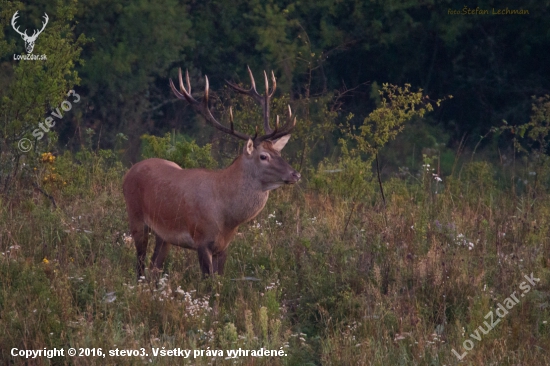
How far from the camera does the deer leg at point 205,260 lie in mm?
6957

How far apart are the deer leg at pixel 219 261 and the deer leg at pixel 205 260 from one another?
16cm

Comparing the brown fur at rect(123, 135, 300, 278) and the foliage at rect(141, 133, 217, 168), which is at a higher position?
the foliage at rect(141, 133, 217, 168)

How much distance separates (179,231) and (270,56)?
9.54m

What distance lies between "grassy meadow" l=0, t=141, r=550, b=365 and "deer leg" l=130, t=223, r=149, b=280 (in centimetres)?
10

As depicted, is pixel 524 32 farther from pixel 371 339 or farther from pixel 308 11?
pixel 371 339

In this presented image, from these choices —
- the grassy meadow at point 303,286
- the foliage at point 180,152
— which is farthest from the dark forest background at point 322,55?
the grassy meadow at point 303,286

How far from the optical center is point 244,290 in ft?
22.1

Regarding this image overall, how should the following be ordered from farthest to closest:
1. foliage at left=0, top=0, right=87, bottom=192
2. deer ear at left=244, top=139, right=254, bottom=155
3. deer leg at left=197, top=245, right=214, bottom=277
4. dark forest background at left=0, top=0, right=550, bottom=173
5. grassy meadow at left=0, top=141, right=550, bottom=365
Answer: dark forest background at left=0, top=0, right=550, bottom=173 → foliage at left=0, top=0, right=87, bottom=192 → deer ear at left=244, top=139, right=254, bottom=155 → deer leg at left=197, top=245, right=214, bottom=277 → grassy meadow at left=0, top=141, right=550, bottom=365

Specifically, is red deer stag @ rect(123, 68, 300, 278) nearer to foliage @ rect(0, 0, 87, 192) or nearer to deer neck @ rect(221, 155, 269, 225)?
deer neck @ rect(221, 155, 269, 225)

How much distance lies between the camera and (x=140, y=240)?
7.71 metres

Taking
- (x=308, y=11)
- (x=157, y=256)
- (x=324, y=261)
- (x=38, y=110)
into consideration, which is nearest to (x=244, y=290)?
(x=324, y=261)

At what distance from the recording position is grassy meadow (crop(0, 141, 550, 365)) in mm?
5508

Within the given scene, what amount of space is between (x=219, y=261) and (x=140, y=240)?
0.89 m

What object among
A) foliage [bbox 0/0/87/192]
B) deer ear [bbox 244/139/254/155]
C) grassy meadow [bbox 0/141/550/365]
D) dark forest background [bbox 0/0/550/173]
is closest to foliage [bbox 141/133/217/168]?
grassy meadow [bbox 0/141/550/365]
